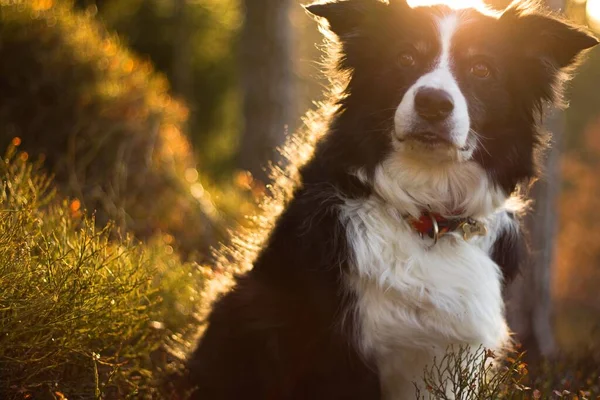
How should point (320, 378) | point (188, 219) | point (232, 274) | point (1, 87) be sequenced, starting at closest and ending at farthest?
1. point (320, 378)
2. point (232, 274)
3. point (1, 87)
4. point (188, 219)

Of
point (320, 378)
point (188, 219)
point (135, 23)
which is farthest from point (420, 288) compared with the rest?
point (135, 23)

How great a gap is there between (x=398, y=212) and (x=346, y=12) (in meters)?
1.03

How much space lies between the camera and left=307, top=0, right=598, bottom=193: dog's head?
3795mm

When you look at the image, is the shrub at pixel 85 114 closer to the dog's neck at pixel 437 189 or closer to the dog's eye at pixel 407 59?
the dog's neck at pixel 437 189

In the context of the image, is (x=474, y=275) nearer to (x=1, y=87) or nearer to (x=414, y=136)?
(x=414, y=136)

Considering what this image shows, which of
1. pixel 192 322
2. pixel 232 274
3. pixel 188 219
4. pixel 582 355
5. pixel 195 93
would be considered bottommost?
pixel 195 93

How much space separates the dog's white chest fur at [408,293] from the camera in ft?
12.4

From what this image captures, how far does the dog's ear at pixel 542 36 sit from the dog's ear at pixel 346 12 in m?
0.61

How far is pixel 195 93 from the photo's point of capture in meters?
18.7

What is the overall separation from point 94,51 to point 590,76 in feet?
65.8

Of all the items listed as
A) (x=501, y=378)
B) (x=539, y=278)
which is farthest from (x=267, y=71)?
(x=501, y=378)

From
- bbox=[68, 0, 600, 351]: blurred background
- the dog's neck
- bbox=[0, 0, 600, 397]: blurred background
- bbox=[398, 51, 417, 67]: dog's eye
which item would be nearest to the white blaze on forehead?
bbox=[398, 51, 417, 67]: dog's eye

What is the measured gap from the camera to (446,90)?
366 centimetres

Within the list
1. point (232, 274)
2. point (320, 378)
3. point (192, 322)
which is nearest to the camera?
point (320, 378)
